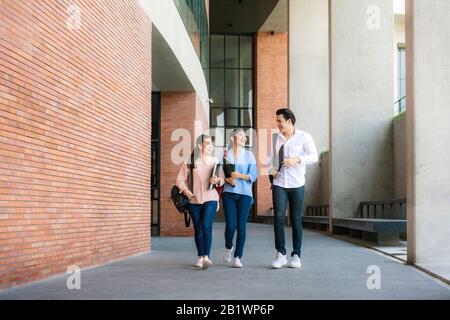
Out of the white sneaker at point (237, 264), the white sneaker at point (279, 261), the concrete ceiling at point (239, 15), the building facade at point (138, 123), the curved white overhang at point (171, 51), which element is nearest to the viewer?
the building facade at point (138, 123)

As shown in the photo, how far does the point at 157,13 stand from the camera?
A: 12086 mm

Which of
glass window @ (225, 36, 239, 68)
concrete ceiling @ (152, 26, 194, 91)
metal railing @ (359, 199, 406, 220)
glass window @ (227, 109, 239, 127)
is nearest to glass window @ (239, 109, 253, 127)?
glass window @ (227, 109, 239, 127)

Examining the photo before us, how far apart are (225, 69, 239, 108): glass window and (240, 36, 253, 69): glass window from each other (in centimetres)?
58

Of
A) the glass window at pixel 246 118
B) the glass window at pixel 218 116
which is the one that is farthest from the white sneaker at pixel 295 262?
the glass window at pixel 218 116

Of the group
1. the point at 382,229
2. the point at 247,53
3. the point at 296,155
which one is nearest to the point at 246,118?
the point at 247,53

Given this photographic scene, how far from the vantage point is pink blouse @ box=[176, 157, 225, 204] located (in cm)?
779

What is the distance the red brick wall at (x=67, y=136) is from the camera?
5.66 metres

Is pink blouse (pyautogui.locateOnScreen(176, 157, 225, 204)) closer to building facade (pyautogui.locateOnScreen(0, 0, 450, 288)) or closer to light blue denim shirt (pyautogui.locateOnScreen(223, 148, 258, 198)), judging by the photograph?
light blue denim shirt (pyautogui.locateOnScreen(223, 148, 258, 198))

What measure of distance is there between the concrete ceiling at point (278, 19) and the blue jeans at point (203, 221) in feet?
66.6

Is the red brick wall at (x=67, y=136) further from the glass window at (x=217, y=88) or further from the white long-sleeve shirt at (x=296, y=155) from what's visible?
the glass window at (x=217, y=88)

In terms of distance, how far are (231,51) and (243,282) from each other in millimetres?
26841

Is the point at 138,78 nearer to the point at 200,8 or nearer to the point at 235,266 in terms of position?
the point at 235,266

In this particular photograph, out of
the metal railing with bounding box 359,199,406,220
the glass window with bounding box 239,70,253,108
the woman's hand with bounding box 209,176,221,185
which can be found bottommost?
the metal railing with bounding box 359,199,406,220

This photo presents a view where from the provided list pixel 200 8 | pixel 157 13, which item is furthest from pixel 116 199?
pixel 200 8
